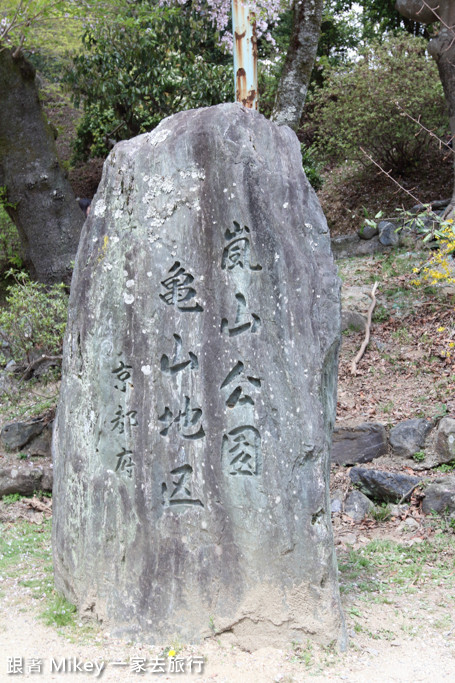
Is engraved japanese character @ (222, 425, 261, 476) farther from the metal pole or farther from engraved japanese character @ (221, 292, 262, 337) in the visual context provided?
the metal pole

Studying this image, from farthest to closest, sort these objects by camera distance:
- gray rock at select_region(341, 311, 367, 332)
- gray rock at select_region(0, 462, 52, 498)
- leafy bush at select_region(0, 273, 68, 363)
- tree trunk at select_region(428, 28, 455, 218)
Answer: tree trunk at select_region(428, 28, 455, 218) → gray rock at select_region(341, 311, 367, 332) → leafy bush at select_region(0, 273, 68, 363) → gray rock at select_region(0, 462, 52, 498)

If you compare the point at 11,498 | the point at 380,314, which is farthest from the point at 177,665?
the point at 380,314

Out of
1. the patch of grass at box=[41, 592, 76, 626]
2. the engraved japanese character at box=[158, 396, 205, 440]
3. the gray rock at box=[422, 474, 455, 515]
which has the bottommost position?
the patch of grass at box=[41, 592, 76, 626]

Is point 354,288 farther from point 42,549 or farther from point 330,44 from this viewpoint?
point 330,44

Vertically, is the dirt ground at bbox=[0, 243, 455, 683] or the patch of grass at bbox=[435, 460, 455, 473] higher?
the patch of grass at bbox=[435, 460, 455, 473]

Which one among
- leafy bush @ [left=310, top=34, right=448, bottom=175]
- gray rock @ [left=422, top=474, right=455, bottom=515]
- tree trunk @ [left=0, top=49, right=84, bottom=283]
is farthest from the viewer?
leafy bush @ [left=310, top=34, right=448, bottom=175]

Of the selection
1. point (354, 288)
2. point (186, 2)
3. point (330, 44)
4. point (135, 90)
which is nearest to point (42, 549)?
point (354, 288)

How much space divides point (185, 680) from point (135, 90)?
909 cm

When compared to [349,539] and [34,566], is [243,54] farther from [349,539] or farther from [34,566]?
[34,566]

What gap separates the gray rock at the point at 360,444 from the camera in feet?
20.4

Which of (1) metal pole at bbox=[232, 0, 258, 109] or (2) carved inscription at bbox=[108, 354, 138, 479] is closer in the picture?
(2) carved inscription at bbox=[108, 354, 138, 479]

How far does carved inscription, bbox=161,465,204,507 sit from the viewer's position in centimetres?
354

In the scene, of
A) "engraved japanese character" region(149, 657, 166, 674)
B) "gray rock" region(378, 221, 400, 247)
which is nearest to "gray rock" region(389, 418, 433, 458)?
"engraved japanese character" region(149, 657, 166, 674)

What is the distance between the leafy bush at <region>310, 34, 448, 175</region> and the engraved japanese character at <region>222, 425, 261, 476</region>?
9.64 m
